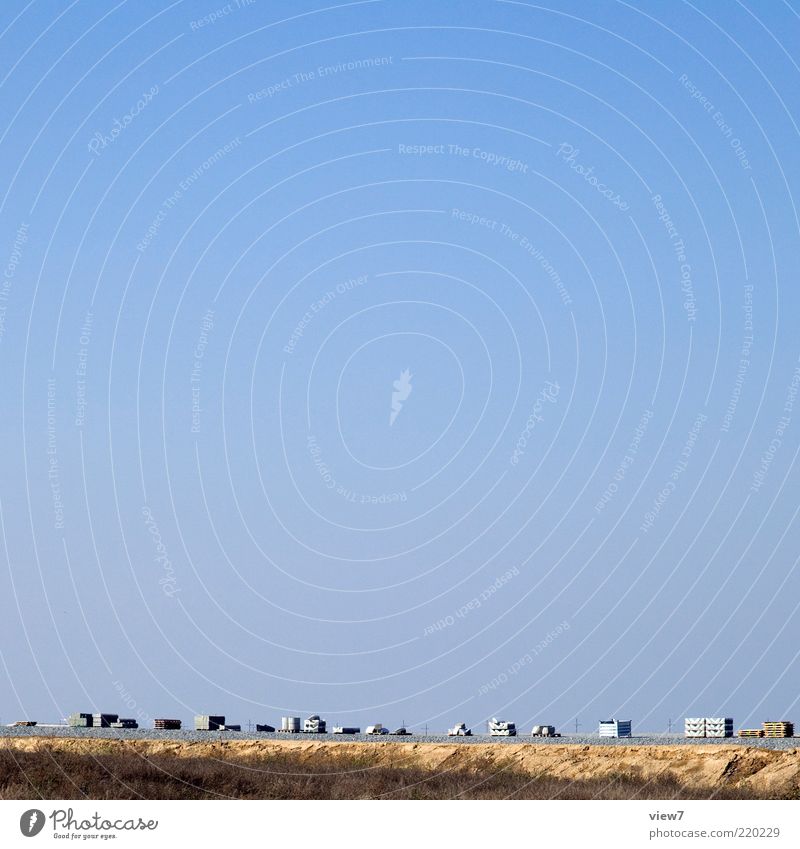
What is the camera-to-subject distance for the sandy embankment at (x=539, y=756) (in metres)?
67.8
